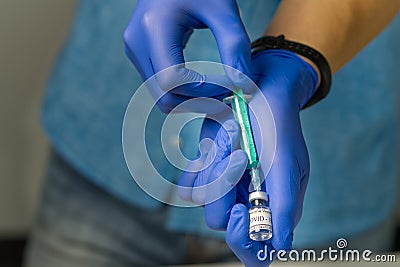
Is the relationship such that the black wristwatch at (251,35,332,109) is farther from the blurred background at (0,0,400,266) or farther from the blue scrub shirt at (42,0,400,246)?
the blurred background at (0,0,400,266)

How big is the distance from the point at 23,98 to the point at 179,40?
78 centimetres

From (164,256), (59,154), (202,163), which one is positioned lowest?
(164,256)

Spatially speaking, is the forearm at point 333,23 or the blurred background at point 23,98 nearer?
the forearm at point 333,23

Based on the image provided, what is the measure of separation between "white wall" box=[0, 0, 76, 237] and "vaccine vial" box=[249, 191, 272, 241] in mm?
786

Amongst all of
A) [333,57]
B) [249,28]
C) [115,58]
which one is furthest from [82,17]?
[333,57]

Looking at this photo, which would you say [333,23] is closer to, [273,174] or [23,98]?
[273,174]

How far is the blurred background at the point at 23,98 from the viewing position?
1.19m

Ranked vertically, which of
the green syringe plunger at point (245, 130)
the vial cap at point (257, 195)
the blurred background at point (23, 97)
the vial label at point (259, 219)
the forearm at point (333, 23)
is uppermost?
the forearm at point (333, 23)

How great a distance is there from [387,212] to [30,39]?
Result: 67 centimetres

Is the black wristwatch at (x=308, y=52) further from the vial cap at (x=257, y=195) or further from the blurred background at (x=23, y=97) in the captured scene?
the blurred background at (x=23, y=97)

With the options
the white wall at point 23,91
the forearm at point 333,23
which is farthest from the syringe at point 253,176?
the white wall at point 23,91

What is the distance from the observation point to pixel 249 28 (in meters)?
0.80

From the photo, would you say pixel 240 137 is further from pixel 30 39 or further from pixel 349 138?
pixel 30 39

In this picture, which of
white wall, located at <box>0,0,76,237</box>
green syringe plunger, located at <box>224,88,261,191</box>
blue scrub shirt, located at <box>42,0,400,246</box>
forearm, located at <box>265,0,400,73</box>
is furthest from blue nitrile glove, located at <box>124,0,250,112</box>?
white wall, located at <box>0,0,76,237</box>
